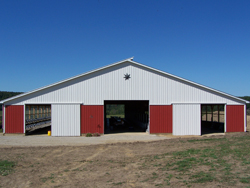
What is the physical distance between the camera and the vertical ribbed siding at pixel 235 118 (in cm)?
2338

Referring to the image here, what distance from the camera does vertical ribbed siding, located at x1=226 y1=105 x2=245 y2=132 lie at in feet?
76.7

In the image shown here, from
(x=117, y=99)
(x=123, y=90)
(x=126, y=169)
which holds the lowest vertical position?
(x=126, y=169)

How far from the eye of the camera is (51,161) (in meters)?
11.7

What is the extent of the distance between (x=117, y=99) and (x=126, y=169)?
12.8m

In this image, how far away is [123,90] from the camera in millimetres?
22594

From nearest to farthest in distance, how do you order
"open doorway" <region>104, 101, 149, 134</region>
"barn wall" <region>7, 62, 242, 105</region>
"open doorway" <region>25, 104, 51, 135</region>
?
"barn wall" <region>7, 62, 242, 105</region> → "open doorway" <region>25, 104, 51, 135</region> → "open doorway" <region>104, 101, 149, 134</region>

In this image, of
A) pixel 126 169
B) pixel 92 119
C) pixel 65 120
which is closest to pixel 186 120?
pixel 92 119

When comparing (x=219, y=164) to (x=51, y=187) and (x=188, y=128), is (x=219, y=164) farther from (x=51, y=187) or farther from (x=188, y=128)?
(x=188, y=128)

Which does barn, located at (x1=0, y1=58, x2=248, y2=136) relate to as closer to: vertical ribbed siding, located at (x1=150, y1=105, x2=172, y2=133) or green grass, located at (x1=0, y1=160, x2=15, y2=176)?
vertical ribbed siding, located at (x1=150, y1=105, x2=172, y2=133)

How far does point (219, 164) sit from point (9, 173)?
835 centimetres

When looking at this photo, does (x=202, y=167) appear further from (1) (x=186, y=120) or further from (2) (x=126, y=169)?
(1) (x=186, y=120)

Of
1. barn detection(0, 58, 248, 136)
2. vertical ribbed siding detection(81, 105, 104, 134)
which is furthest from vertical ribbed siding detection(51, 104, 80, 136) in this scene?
vertical ribbed siding detection(81, 105, 104, 134)

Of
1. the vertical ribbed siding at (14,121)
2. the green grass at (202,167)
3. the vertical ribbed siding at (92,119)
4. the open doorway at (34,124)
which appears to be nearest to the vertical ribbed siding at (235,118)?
the green grass at (202,167)

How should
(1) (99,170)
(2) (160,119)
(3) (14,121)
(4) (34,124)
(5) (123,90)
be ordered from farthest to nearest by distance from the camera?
(4) (34,124), (2) (160,119), (5) (123,90), (3) (14,121), (1) (99,170)
